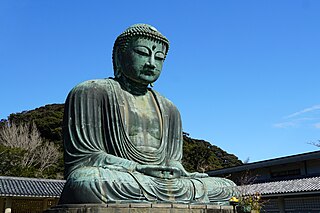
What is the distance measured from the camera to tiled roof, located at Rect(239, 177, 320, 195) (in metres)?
17.3

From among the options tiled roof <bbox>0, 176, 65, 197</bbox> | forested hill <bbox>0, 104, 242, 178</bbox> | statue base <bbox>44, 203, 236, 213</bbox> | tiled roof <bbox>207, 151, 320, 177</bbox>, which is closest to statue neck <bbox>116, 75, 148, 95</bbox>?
statue base <bbox>44, 203, 236, 213</bbox>

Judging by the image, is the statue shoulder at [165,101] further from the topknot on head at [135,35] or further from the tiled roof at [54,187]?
the tiled roof at [54,187]

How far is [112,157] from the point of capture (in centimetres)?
560

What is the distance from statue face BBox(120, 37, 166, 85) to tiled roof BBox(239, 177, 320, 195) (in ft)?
41.0

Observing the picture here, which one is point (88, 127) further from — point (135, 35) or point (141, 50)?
point (135, 35)

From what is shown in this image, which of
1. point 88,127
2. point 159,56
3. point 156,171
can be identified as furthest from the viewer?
point 159,56

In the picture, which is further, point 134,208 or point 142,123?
point 142,123

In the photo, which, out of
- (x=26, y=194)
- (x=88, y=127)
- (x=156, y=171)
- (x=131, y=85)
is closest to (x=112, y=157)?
(x=156, y=171)

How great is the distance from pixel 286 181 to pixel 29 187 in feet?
43.0

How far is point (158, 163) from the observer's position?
6242mm

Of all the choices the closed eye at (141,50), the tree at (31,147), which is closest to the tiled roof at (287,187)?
the closed eye at (141,50)

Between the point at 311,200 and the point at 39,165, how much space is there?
66.2ft

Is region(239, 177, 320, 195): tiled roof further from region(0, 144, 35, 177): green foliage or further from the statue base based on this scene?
region(0, 144, 35, 177): green foliage

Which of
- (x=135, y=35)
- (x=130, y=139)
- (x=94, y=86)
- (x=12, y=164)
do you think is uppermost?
(x=12, y=164)
